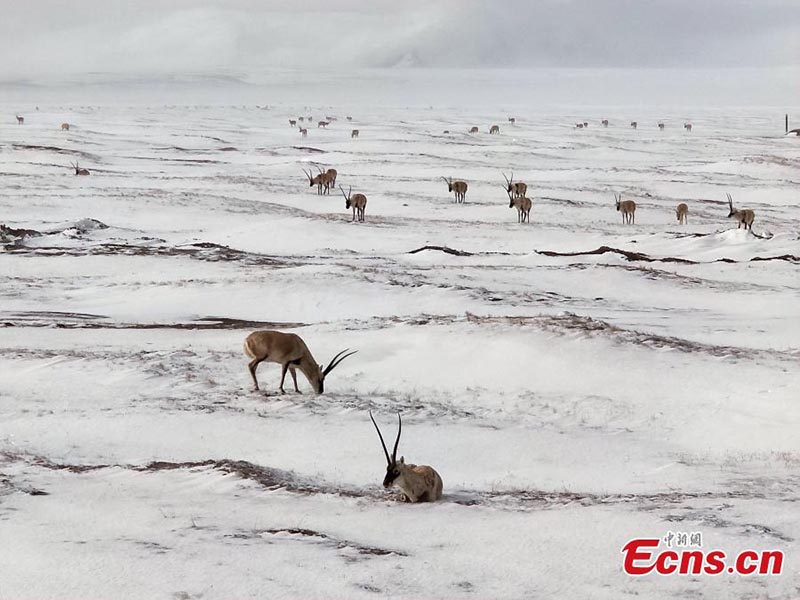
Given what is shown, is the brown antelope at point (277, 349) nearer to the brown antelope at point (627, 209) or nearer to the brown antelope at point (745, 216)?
the brown antelope at point (627, 209)

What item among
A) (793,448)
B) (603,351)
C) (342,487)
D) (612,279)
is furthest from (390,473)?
(612,279)

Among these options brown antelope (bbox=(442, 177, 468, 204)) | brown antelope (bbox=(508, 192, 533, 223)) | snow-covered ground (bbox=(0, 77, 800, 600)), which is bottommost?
snow-covered ground (bbox=(0, 77, 800, 600))

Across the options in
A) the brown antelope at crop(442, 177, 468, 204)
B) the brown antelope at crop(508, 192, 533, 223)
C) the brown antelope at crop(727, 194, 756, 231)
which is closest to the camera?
the brown antelope at crop(727, 194, 756, 231)

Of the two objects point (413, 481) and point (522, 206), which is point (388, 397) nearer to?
point (413, 481)

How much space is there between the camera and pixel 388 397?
15008mm

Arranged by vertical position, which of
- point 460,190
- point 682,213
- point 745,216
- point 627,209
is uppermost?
point 460,190

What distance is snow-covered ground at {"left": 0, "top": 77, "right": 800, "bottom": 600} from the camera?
8.29 metres

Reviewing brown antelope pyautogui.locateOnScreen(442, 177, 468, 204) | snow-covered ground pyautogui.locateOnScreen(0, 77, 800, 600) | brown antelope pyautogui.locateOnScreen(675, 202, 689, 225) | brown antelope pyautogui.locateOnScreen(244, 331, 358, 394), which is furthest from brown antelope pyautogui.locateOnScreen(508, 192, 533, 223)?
brown antelope pyautogui.locateOnScreen(244, 331, 358, 394)

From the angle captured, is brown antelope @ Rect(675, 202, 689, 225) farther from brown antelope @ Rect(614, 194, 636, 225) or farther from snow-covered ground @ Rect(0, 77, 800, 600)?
brown antelope @ Rect(614, 194, 636, 225)

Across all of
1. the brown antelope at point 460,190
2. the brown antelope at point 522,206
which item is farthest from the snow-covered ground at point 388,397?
the brown antelope at point 460,190

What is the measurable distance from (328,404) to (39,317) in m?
9.38

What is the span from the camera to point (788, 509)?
9.45 meters

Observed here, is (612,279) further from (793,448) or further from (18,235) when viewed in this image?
(18,235)

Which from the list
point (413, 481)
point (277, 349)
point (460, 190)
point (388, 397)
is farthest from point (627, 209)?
point (413, 481)
